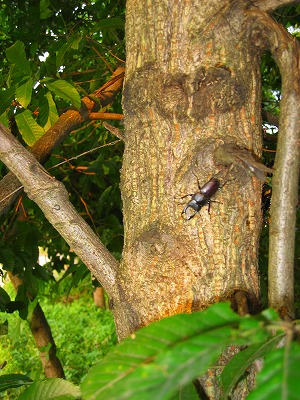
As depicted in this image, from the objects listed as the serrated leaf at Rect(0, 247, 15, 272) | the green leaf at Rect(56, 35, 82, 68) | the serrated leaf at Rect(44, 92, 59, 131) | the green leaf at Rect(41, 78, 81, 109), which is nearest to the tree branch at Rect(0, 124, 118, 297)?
the green leaf at Rect(41, 78, 81, 109)

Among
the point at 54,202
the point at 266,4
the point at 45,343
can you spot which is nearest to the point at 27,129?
the point at 54,202

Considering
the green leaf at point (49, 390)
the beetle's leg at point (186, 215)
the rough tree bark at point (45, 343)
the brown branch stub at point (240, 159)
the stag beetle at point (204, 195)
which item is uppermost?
the brown branch stub at point (240, 159)

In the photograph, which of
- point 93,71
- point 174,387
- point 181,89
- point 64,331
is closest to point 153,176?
point 181,89

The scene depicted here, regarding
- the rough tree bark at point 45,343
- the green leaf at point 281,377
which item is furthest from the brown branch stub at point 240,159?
the rough tree bark at point 45,343

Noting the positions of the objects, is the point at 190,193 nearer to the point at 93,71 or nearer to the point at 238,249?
the point at 238,249

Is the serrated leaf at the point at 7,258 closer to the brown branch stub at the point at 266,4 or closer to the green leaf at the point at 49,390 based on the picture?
the green leaf at the point at 49,390
